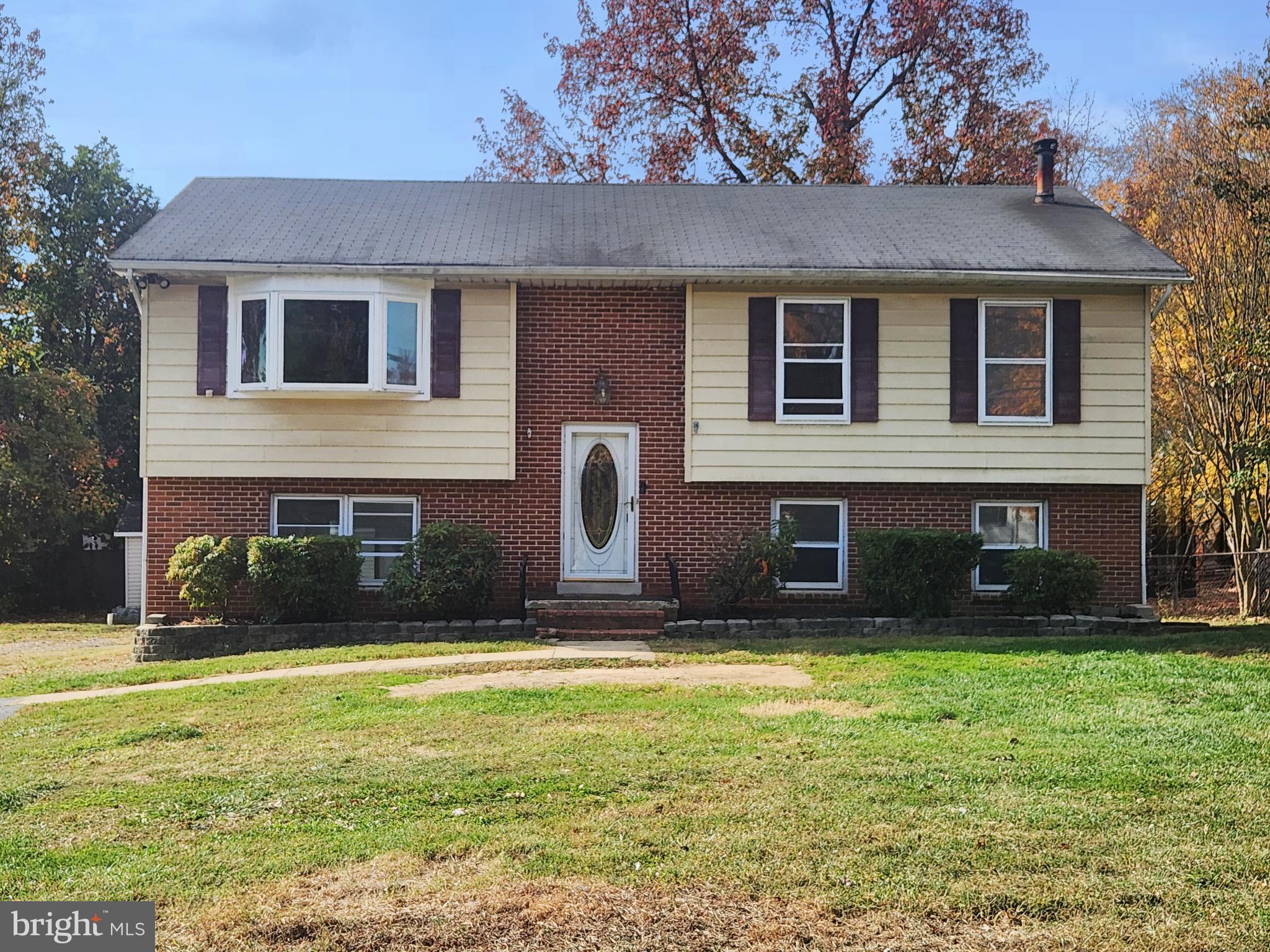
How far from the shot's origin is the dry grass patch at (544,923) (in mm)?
4316

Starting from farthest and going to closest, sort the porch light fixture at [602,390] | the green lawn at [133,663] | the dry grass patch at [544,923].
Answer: the porch light fixture at [602,390] < the green lawn at [133,663] < the dry grass patch at [544,923]

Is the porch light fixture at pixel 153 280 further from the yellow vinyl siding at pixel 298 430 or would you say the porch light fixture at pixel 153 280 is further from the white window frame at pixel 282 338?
the white window frame at pixel 282 338

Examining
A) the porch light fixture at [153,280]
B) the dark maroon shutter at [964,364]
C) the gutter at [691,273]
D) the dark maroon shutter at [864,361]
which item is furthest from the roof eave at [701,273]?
the dark maroon shutter at [964,364]

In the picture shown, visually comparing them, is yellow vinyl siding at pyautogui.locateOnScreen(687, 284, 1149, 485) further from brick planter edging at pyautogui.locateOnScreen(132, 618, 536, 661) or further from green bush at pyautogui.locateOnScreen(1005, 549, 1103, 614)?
brick planter edging at pyautogui.locateOnScreen(132, 618, 536, 661)

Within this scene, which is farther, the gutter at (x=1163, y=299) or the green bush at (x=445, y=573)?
the gutter at (x=1163, y=299)

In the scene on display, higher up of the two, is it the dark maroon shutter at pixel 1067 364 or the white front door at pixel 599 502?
the dark maroon shutter at pixel 1067 364

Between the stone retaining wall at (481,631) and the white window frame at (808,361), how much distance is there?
2631 millimetres

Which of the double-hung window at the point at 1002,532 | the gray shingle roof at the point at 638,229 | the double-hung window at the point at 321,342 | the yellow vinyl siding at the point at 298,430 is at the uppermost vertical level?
the gray shingle roof at the point at 638,229

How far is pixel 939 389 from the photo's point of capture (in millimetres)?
15102

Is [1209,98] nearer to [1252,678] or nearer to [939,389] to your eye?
[939,389]

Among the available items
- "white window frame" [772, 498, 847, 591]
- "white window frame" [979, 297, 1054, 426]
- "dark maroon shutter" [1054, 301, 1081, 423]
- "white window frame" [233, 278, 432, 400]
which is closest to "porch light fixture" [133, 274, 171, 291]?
"white window frame" [233, 278, 432, 400]

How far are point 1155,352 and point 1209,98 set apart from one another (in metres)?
4.35

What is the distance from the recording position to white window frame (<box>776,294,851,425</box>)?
49.3 ft

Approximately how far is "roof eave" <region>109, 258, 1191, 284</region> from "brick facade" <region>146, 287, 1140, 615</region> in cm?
67
